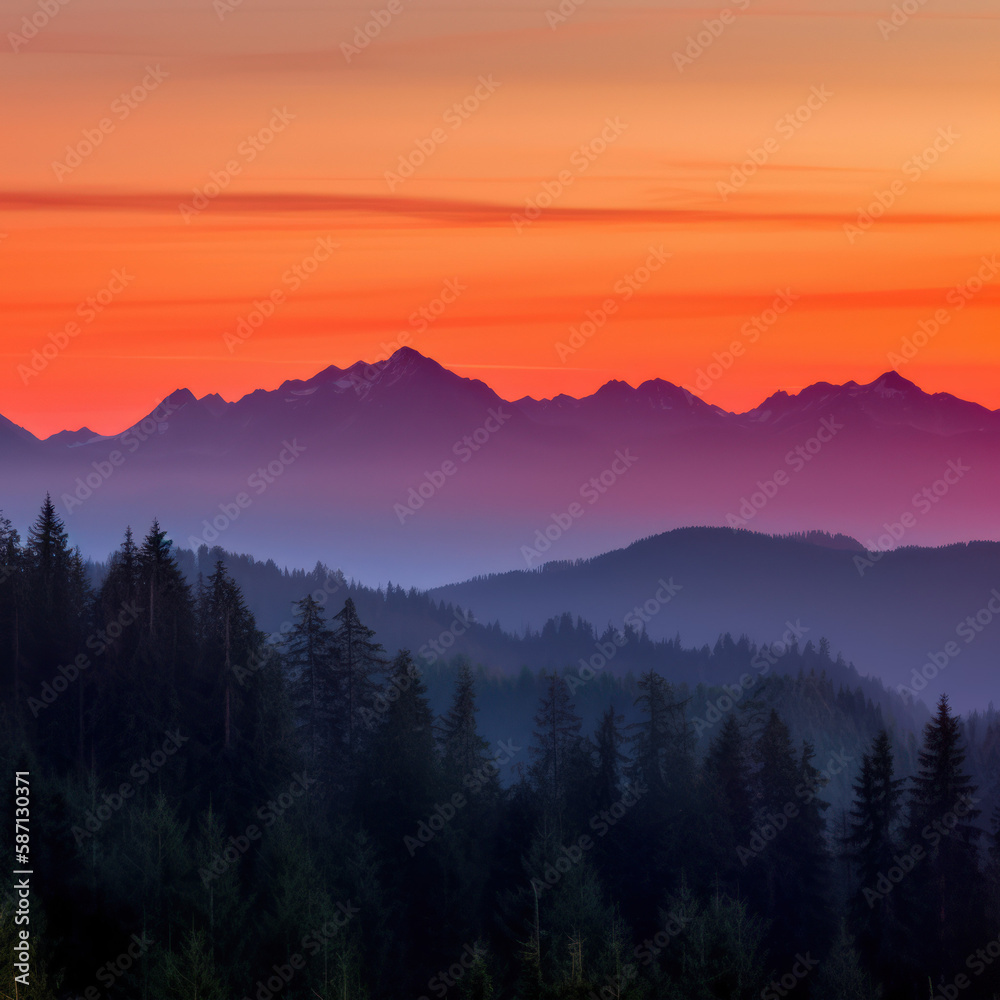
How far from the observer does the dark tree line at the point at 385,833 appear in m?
42.3

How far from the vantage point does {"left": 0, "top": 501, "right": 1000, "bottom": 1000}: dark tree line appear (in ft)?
139

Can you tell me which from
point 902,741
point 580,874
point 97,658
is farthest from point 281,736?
point 902,741

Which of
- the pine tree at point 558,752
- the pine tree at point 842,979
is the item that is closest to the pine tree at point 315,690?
the pine tree at point 558,752

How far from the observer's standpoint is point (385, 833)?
53844 millimetres

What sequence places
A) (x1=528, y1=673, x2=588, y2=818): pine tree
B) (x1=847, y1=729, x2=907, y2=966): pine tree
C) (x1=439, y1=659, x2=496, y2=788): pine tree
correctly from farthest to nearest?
(x1=528, y1=673, x2=588, y2=818): pine tree
(x1=439, y1=659, x2=496, y2=788): pine tree
(x1=847, y1=729, x2=907, y2=966): pine tree

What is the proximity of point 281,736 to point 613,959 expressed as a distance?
19.9 m

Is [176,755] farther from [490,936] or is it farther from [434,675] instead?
[434,675]

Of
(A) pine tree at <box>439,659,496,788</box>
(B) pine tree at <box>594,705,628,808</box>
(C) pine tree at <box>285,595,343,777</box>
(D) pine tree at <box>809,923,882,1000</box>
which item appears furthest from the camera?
(C) pine tree at <box>285,595,343,777</box>

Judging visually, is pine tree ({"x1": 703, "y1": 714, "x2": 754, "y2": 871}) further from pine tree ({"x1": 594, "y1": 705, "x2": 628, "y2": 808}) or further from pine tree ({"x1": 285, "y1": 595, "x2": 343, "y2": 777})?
pine tree ({"x1": 285, "y1": 595, "x2": 343, "y2": 777})

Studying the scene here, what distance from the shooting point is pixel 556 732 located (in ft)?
212

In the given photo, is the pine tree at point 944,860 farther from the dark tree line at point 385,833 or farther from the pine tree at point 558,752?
the pine tree at point 558,752

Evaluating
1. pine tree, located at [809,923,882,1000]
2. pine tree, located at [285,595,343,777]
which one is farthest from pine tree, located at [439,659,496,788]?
pine tree, located at [809,923,882,1000]

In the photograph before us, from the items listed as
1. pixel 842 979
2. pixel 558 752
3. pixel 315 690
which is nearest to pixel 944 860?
pixel 842 979

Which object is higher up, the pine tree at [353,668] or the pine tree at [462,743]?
the pine tree at [353,668]
